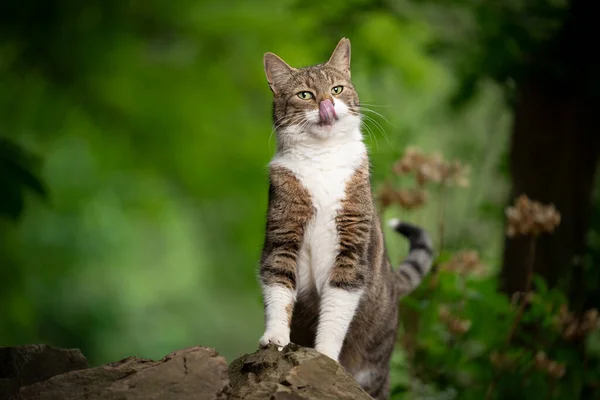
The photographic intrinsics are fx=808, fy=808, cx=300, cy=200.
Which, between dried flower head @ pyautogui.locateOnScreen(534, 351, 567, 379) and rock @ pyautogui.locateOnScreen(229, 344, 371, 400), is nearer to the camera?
rock @ pyautogui.locateOnScreen(229, 344, 371, 400)

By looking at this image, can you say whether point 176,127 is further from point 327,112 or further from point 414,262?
point 327,112

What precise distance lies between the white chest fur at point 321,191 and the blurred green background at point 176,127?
167 centimetres

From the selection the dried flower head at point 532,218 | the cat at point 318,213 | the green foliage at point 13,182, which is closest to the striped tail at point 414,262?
the dried flower head at point 532,218

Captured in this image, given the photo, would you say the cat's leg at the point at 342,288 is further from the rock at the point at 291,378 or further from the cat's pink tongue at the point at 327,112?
the cat's pink tongue at the point at 327,112

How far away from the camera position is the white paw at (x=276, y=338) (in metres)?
2.54

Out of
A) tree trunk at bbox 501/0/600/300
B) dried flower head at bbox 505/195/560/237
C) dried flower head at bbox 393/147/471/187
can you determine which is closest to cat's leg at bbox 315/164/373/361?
dried flower head at bbox 505/195/560/237

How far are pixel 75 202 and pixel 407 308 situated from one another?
339 centimetres

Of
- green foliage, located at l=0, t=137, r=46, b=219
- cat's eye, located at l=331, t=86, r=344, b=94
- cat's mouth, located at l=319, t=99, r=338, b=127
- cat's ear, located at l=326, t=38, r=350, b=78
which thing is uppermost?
cat's ear, located at l=326, t=38, r=350, b=78

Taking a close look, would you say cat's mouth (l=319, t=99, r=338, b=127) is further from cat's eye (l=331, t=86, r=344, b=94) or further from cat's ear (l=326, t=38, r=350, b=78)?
cat's ear (l=326, t=38, r=350, b=78)

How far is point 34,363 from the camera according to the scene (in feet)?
8.68

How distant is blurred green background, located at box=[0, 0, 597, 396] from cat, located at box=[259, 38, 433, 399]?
1627 millimetres

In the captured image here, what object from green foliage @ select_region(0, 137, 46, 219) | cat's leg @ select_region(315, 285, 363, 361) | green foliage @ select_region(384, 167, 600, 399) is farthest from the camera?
green foliage @ select_region(384, 167, 600, 399)

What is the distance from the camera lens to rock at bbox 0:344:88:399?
8.61 ft

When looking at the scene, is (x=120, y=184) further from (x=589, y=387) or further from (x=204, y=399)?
(x=204, y=399)
